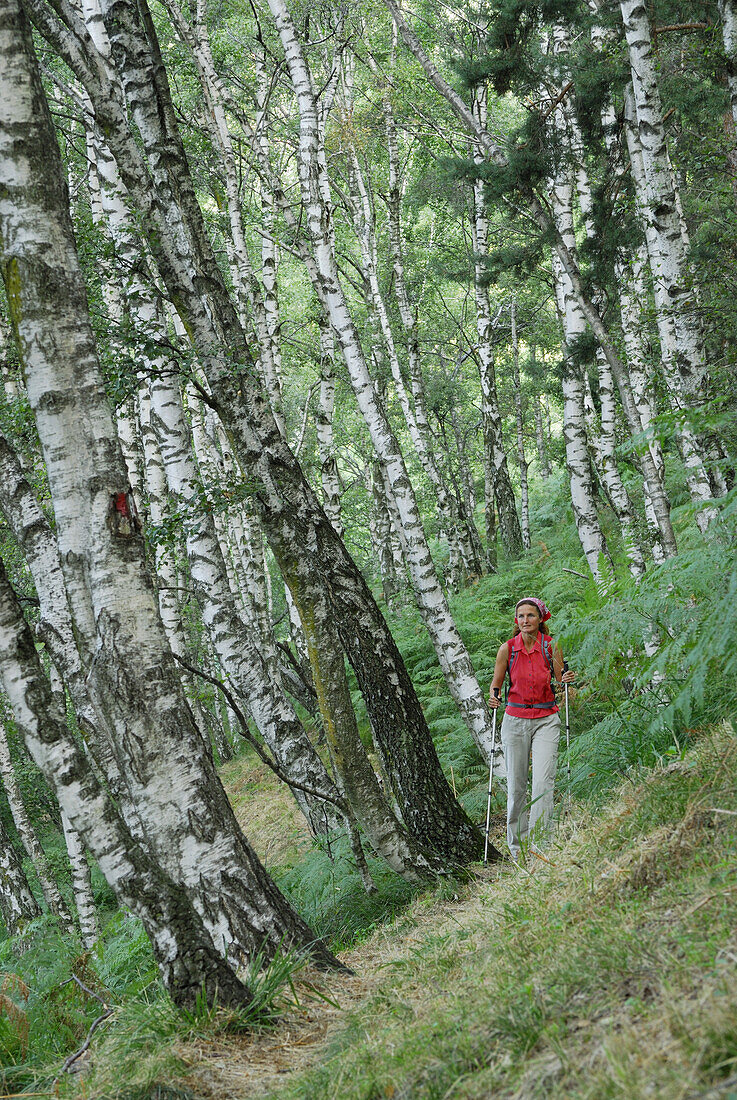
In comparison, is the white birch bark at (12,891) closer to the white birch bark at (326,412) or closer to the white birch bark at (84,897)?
the white birch bark at (84,897)

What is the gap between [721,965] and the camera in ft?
7.26

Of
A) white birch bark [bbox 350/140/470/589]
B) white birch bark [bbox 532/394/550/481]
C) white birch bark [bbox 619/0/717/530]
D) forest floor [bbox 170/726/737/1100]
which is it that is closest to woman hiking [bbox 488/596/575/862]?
forest floor [bbox 170/726/737/1100]

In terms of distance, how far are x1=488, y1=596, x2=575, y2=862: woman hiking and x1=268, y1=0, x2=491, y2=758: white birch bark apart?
172cm

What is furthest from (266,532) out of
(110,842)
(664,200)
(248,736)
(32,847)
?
(32,847)

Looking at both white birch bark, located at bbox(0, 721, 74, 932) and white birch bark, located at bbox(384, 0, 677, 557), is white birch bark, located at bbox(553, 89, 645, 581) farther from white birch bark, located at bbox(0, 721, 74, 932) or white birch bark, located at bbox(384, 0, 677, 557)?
white birch bark, located at bbox(0, 721, 74, 932)

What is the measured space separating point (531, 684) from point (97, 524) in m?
3.89

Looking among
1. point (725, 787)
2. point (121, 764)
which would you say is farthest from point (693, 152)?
point (121, 764)

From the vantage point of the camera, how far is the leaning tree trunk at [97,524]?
A: 3.42 m

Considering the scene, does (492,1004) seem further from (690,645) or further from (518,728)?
(518,728)

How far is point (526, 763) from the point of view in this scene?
20.7 ft

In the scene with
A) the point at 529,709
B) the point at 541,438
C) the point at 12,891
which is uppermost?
the point at 541,438

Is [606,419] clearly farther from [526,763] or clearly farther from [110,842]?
[110,842]

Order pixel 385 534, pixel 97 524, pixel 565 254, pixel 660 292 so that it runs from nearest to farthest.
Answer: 1. pixel 97 524
2. pixel 565 254
3. pixel 660 292
4. pixel 385 534

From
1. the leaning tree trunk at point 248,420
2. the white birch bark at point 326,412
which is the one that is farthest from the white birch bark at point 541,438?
the leaning tree trunk at point 248,420
